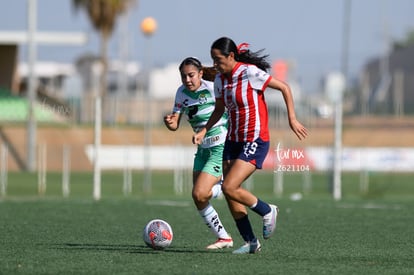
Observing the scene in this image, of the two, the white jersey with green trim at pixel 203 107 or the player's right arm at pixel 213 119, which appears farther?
the white jersey with green trim at pixel 203 107

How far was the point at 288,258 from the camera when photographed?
422 inches

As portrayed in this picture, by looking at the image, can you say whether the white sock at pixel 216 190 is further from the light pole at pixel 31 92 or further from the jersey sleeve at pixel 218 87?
the light pole at pixel 31 92

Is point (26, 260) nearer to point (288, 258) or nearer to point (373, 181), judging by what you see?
point (288, 258)

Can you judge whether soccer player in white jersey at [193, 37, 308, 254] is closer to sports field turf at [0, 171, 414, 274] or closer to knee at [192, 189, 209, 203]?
knee at [192, 189, 209, 203]

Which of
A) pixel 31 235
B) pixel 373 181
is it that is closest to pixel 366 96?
pixel 373 181

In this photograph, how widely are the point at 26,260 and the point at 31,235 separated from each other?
3.14 meters

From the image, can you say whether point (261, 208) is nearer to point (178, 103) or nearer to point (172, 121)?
point (172, 121)

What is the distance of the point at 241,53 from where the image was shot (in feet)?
36.7

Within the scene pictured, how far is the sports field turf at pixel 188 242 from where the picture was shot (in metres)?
9.79

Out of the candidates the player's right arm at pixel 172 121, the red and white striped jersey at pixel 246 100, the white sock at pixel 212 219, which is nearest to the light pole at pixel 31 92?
the player's right arm at pixel 172 121

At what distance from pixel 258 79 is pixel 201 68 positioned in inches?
44.6

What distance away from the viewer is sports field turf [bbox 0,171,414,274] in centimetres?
979

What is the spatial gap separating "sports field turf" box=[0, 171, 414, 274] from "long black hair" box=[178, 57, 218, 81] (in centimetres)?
192

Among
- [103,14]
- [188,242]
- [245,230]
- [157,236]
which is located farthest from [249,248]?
[103,14]
